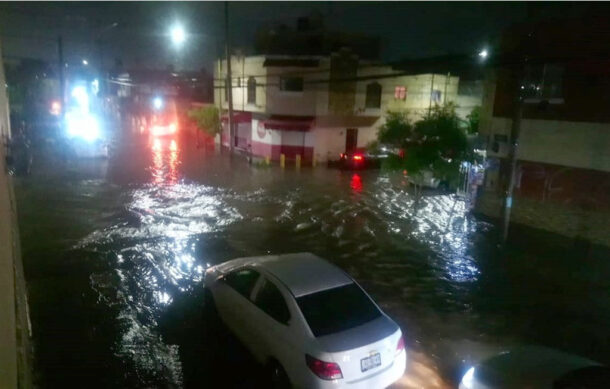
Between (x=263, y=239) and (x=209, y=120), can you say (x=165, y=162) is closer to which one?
(x=209, y=120)

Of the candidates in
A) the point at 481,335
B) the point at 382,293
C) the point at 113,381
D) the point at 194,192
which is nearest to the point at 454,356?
the point at 481,335

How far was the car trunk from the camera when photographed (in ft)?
16.5

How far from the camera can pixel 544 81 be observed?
14914mm

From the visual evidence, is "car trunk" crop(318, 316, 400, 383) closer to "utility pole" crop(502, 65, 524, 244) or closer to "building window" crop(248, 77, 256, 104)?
"utility pole" crop(502, 65, 524, 244)

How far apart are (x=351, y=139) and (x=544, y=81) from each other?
17176 mm

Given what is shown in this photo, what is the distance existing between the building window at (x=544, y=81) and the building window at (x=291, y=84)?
51.9 ft

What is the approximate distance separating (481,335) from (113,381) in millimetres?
5841

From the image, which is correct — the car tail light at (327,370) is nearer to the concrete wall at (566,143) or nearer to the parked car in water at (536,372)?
the parked car in water at (536,372)

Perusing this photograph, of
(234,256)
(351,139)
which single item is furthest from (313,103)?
(234,256)

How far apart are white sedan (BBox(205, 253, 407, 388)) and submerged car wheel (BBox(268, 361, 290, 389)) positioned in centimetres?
1

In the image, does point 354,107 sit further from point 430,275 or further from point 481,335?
point 481,335

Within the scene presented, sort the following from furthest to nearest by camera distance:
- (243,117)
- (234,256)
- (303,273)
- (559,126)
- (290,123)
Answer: (243,117) → (290,123) → (559,126) → (234,256) → (303,273)

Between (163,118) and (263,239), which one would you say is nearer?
(263,239)

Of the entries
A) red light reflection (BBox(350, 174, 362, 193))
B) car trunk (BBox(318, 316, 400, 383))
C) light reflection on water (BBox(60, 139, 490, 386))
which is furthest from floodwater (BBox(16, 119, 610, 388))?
car trunk (BBox(318, 316, 400, 383))
